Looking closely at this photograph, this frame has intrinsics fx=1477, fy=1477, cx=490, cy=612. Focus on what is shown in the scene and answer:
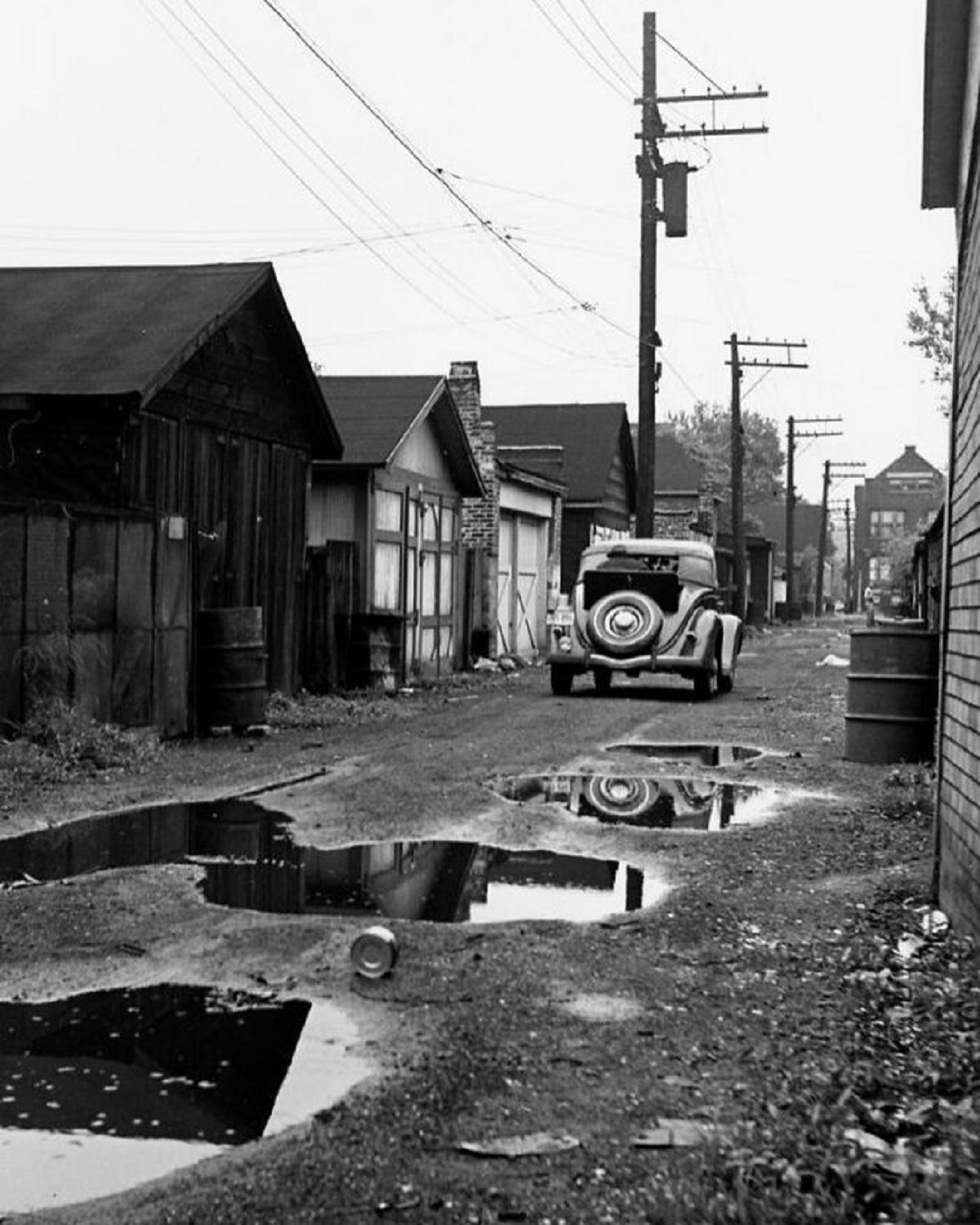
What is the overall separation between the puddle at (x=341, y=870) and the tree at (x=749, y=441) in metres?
88.3

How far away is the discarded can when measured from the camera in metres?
5.85

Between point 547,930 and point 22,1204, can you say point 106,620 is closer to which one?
point 547,930

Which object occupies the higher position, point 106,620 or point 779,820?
point 106,620

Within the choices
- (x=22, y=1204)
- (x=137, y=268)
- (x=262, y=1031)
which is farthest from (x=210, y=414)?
(x=22, y=1204)

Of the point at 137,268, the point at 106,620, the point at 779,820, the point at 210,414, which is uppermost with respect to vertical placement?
the point at 137,268

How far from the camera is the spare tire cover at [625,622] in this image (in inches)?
806

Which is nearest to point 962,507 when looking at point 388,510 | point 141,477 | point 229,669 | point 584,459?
point 229,669

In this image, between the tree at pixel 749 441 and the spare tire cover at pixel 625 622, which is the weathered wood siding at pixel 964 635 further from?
the tree at pixel 749 441

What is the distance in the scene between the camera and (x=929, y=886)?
752 centimetres

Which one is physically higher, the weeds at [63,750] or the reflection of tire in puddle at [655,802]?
the weeds at [63,750]

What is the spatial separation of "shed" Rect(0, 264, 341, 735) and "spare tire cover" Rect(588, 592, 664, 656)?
4367mm

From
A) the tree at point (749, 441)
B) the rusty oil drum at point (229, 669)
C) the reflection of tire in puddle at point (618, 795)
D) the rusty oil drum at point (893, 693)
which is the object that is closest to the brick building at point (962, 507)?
the reflection of tire in puddle at point (618, 795)

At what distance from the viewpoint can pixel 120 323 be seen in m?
15.7

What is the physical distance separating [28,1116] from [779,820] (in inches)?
259
